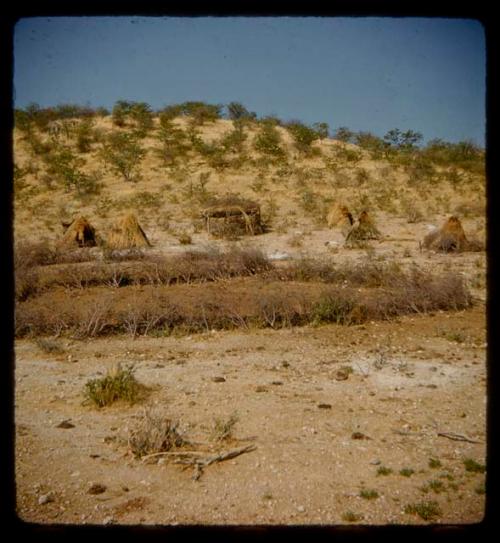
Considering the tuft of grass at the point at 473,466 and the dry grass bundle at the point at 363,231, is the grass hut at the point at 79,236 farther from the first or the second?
the tuft of grass at the point at 473,466

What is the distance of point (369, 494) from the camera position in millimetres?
3418

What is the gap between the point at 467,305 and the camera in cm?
796

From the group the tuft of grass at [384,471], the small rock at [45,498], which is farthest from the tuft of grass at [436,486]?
the small rock at [45,498]

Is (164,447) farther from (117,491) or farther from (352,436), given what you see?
(352,436)

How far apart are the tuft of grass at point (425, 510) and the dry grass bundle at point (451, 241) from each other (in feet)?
31.7

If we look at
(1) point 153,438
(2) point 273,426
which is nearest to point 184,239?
(2) point 273,426

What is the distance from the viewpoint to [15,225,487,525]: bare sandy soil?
3361 mm

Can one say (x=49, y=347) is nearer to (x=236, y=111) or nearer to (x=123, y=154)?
(x=123, y=154)

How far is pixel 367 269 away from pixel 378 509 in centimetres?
639

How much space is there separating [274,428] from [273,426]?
0.04m

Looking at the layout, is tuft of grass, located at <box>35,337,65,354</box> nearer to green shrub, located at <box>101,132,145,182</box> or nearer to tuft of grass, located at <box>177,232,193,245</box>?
tuft of grass, located at <box>177,232,193,245</box>

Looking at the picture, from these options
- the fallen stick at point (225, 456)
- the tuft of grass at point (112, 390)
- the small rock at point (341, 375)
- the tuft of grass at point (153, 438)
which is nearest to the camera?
the fallen stick at point (225, 456)

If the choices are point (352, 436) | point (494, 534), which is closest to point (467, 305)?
point (352, 436)

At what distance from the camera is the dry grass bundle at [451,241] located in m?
12.2
